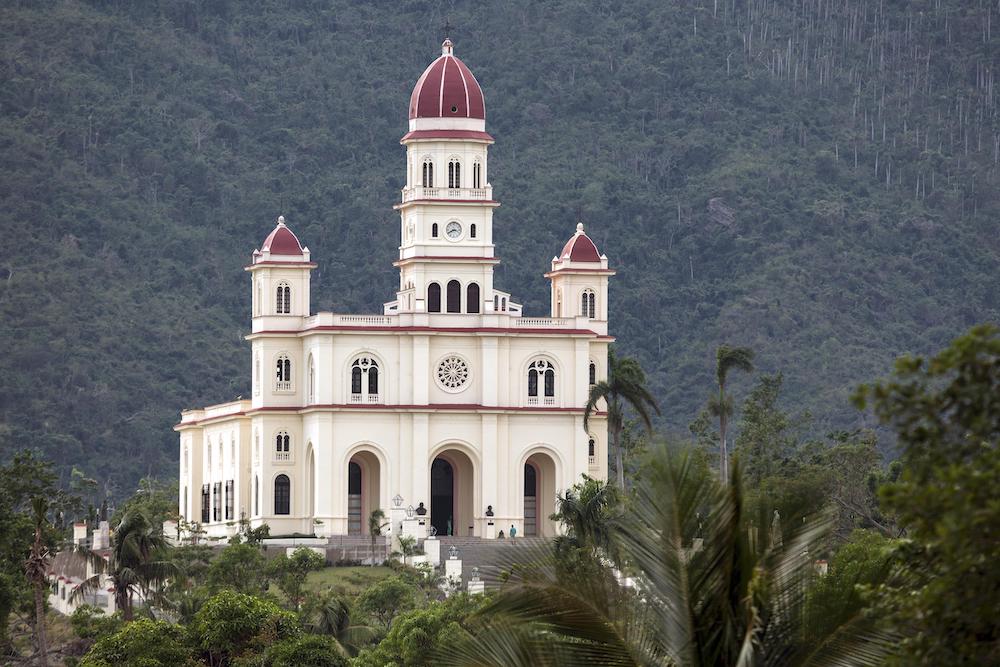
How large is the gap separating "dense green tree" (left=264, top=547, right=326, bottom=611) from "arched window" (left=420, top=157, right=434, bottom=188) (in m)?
18.1

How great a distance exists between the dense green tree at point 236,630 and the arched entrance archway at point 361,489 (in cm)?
3392

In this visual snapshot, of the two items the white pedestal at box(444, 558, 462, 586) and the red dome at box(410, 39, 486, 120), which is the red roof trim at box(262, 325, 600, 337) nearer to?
the red dome at box(410, 39, 486, 120)

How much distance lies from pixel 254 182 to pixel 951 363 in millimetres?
179400

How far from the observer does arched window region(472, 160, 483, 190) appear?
89.4 meters

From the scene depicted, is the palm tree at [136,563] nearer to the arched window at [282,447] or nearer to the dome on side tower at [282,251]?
the arched window at [282,447]

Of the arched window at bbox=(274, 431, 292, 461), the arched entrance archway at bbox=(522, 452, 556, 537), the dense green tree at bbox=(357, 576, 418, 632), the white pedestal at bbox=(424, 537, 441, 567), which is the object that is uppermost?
the arched window at bbox=(274, 431, 292, 461)

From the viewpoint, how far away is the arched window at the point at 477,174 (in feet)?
293

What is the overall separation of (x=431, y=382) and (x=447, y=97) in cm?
984

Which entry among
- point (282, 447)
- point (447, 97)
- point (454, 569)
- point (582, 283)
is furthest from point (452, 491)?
point (454, 569)

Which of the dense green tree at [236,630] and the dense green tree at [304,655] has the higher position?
the dense green tree at [236,630]

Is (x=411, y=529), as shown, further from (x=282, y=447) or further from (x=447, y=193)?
(x=447, y=193)

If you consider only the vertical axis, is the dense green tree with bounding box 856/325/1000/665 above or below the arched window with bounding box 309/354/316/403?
below

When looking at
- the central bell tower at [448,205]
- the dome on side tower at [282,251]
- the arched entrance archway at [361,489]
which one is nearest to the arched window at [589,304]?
the central bell tower at [448,205]

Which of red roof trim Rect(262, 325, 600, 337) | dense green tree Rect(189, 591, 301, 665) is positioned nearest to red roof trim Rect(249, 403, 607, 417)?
red roof trim Rect(262, 325, 600, 337)
